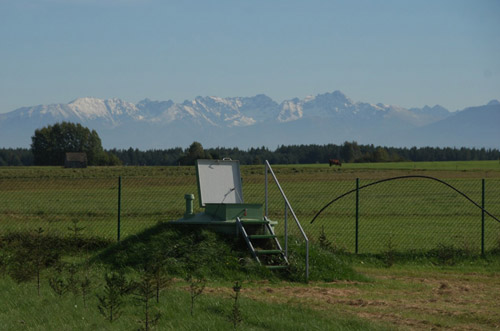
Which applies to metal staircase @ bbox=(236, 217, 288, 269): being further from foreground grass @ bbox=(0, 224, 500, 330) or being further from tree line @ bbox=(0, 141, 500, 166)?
tree line @ bbox=(0, 141, 500, 166)

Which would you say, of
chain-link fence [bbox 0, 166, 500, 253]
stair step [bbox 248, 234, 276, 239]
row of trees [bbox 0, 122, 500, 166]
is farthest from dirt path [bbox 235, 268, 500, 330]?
row of trees [bbox 0, 122, 500, 166]

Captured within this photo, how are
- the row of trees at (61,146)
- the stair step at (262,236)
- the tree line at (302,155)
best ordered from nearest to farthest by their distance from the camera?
the stair step at (262,236) < the row of trees at (61,146) < the tree line at (302,155)

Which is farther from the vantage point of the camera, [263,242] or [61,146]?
[61,146]

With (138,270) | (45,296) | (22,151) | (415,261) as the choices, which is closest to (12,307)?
(45,296)

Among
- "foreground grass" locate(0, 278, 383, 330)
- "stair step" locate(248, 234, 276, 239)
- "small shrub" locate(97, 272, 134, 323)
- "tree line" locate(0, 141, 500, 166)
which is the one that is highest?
"tree line" locate(0, 141, 500, 166)

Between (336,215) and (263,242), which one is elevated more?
(263,242)

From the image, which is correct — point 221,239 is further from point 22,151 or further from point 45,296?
point 22,151

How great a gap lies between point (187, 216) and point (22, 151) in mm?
183795

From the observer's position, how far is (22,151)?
188500 millimetres

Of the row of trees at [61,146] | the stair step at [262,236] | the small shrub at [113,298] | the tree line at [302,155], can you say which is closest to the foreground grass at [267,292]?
the small shrub at [113,298]

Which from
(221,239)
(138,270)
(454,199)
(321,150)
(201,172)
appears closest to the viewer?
(138,270)

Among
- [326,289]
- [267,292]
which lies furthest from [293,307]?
[326,289]

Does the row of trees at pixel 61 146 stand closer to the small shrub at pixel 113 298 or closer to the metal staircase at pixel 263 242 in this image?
the metal staircase at pixel 263 242

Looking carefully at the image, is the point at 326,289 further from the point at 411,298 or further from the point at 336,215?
the point at 336,215
